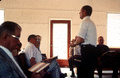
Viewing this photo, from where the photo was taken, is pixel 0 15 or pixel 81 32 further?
pixel 0 15

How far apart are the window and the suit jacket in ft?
19.1

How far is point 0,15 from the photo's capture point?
5762mm

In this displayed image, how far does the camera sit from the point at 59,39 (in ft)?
19.5

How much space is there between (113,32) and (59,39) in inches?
103

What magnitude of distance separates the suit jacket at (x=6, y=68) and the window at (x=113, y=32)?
19.1ft

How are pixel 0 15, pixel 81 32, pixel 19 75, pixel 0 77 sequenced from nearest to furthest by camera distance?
pixel 0 77, pixel 19 75, pixel 81 32, pixel 0 15

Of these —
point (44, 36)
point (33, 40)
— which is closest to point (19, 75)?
point (33, 40)

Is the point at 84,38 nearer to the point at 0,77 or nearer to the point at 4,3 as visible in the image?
the point at 0,77

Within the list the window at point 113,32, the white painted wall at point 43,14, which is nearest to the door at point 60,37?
the white painted wall at point 43,14

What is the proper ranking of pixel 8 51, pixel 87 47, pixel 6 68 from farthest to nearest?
pixel 87 47 < pixel 8 51 < pixel 6 68

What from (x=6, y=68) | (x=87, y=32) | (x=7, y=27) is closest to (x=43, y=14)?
(x=87, y=32)

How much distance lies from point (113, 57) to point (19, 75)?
2.26m

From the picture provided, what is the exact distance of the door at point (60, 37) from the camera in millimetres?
5902

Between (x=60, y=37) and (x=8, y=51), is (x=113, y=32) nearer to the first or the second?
(x=60, y=37)
